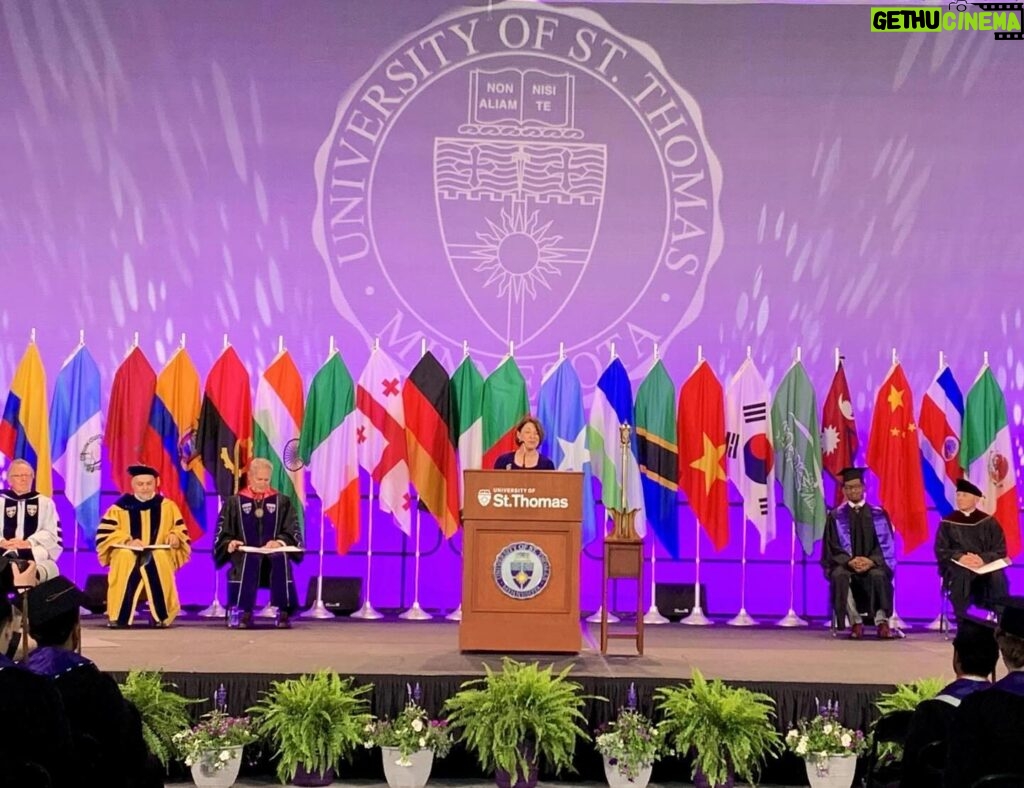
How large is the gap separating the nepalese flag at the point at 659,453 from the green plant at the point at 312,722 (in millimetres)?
4571

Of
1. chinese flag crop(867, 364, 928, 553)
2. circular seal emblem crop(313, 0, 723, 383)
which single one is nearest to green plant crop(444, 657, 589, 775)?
chinese flag crop(867, 364, 928, 553)

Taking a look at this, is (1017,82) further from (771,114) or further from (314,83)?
(314,83)

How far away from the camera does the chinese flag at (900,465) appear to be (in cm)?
1022

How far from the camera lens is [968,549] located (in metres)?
9.55

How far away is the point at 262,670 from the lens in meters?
6.41

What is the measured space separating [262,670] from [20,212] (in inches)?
243

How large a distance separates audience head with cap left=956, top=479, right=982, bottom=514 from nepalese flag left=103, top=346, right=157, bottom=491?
657cm

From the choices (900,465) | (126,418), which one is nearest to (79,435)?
(126,418)

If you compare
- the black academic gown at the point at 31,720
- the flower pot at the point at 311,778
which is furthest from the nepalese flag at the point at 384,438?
the black academic gown at the point at 31,720

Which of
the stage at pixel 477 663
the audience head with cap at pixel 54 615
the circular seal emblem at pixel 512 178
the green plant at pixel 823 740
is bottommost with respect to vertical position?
the green plant at pixel 823 740

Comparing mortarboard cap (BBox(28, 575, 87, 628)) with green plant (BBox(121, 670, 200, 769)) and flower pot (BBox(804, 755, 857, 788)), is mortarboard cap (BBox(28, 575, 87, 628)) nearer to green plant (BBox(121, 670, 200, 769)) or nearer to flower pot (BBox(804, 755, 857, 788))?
green plant (BBox(121, 670, 200, 769))

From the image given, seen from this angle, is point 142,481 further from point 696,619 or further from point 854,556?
point 854,556

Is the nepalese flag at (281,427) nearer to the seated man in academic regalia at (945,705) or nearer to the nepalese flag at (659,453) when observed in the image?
the nepalese flag at (659,453)

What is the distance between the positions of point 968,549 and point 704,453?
2.19 metres
